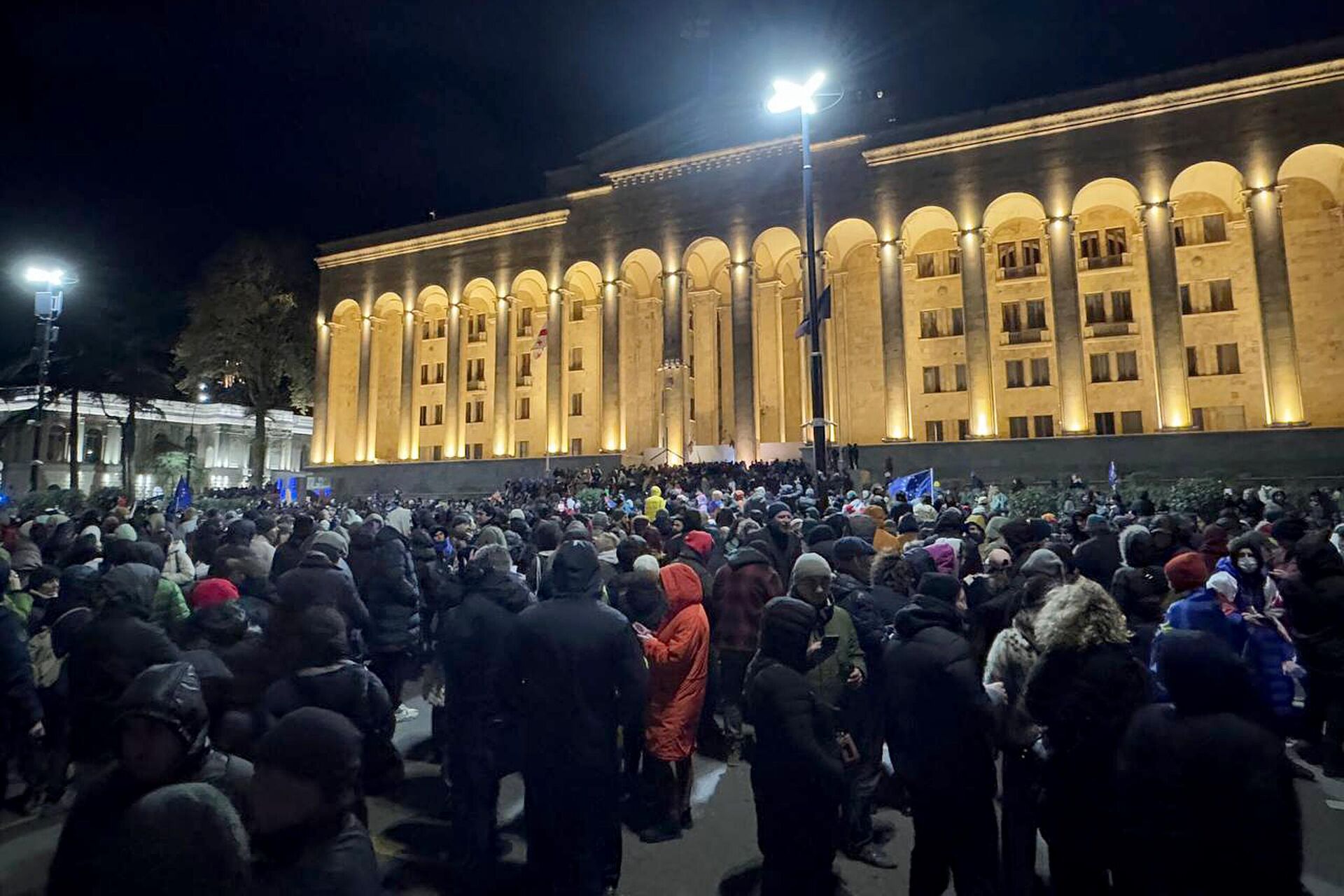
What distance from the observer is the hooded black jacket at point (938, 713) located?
11.2ft

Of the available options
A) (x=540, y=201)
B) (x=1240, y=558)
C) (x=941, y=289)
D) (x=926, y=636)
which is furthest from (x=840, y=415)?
(x=926, y=636)

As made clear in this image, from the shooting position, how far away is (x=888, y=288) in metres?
30.3

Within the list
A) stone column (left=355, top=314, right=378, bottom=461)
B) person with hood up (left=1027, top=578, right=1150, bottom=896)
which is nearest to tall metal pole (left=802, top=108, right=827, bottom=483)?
person with hood up (left=1027, top=578, right=1150, bottom=896)

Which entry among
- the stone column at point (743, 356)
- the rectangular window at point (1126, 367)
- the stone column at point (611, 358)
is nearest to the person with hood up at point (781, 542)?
the stone column at point (743, 356)

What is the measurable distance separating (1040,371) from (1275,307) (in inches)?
318

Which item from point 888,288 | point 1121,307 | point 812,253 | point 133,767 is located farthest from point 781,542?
point 1121,307

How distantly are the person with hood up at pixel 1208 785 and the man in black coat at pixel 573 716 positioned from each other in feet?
7.69

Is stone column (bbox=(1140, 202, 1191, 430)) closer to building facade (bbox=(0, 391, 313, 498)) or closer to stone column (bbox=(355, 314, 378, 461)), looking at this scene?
stone column (bbox=(355, 314, 378, 461))

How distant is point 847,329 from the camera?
3447 cm

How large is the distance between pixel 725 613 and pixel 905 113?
115 feet

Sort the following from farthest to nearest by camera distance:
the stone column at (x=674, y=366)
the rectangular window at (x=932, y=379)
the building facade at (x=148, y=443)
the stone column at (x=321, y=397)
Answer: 1. the building facade at (x=148, y=443)
2. the stone column at (x=321, y=397)
3. the stone column at (x=674, y=366)
4. the rectangular window at (x=932, y=379)

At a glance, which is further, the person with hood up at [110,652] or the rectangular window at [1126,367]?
the rectangular window at [1126,367]

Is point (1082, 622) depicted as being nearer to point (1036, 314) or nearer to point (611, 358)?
point (1036, 314)

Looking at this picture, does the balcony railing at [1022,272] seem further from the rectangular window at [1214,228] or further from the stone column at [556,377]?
the stone column at [556,377]
